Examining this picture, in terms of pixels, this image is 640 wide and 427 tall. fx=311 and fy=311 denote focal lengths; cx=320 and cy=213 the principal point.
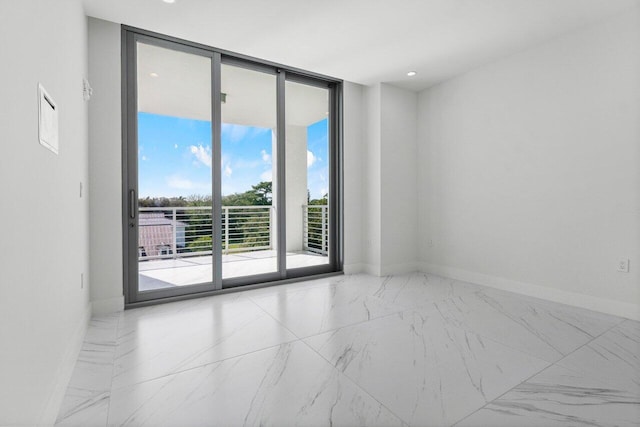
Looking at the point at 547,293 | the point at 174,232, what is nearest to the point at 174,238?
the point at 174,232

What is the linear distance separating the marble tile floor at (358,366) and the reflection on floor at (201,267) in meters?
0.44

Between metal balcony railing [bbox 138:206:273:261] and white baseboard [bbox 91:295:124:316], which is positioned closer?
white baseboard [bbox 91:295:124:316]

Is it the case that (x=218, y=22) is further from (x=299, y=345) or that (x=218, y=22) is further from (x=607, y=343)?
(x=607, y=343)

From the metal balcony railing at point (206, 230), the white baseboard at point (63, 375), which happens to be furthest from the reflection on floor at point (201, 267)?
the white baseboard at point (63, 375)

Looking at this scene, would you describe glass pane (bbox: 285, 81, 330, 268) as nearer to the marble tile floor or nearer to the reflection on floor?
the reflection on floor

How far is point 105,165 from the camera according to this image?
2730 mm

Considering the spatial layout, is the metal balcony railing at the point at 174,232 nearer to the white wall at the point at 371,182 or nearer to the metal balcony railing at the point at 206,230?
the metal balcony railing at the point at 206,230

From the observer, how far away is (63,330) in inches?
Result: 65.0

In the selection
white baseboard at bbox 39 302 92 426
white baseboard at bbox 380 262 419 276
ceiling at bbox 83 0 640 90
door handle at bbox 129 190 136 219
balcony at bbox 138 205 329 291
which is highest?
ceiling at bbox 83 0 640 90

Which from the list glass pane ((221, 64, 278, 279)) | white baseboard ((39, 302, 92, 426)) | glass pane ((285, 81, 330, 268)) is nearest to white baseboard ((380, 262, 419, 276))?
glass pane ((285, 81, 330, 268))

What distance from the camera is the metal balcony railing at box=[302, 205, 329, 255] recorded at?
4570 millimetres

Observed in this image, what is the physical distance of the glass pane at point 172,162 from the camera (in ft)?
10.3

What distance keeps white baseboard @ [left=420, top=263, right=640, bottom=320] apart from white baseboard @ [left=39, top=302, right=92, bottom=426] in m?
3.82

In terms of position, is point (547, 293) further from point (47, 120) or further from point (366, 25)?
point (47, 120)
